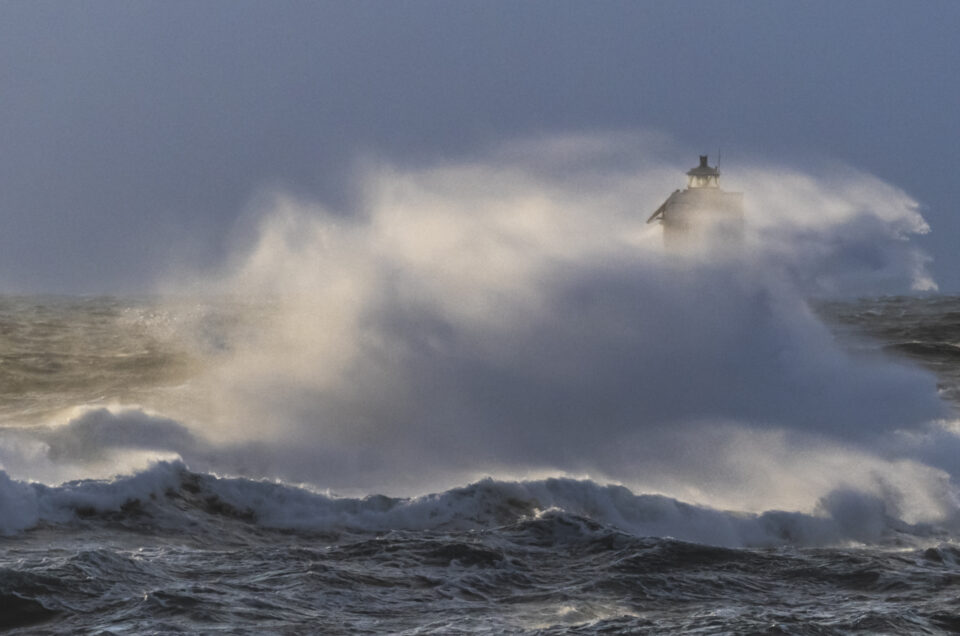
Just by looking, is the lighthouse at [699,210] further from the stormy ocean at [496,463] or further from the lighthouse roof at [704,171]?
the stormy ocean at [496,463]

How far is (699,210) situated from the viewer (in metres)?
42.8

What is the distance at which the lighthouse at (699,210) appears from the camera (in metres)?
42.2

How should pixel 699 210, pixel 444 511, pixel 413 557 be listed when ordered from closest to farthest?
pixel 413 557 → pixel 444 511 → pixel 699 210

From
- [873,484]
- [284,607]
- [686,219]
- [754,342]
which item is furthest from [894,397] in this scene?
[686,219]

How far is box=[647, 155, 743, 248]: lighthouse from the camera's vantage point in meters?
42.2

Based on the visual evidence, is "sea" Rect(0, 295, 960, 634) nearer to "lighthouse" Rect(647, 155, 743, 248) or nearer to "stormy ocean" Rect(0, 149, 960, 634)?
"stormy ocean" Rect(0, 149, 960, 634)

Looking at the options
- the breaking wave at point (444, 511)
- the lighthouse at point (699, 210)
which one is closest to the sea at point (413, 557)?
the breaking wave at point (444, 511)

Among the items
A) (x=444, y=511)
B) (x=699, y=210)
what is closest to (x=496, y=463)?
(x=444, y=511)

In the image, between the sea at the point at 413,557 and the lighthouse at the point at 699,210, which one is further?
the lighthouse at the point at 699,210

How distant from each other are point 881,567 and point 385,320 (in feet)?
34.6

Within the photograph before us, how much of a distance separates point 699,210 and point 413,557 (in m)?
33.8

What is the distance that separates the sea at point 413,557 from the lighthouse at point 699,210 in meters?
29.2

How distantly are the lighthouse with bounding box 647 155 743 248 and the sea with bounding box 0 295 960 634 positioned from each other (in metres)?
29.2

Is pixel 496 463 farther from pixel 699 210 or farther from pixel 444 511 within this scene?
pixel 699 210
